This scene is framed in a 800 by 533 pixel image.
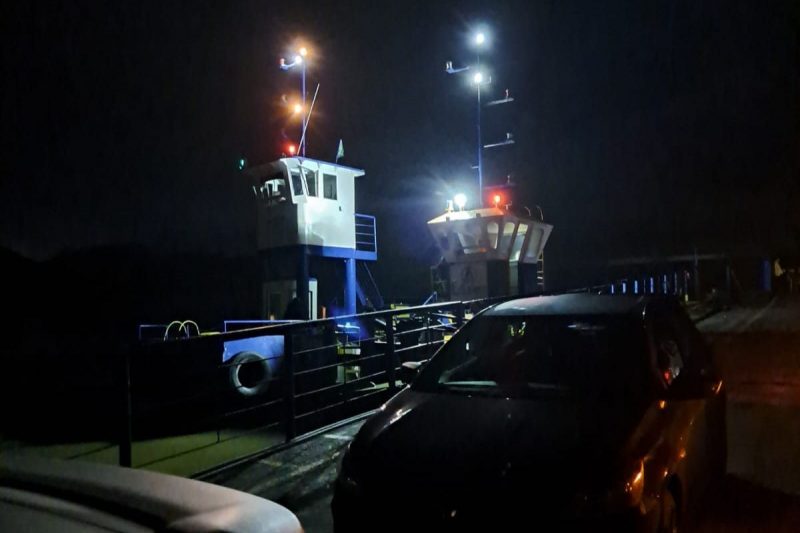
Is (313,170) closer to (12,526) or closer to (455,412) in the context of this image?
(455,412)

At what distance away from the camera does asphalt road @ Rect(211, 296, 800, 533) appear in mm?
3920

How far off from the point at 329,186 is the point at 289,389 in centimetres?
1466

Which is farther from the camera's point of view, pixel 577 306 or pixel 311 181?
pixel 311 181

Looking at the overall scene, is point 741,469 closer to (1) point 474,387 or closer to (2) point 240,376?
(1) point 474,387

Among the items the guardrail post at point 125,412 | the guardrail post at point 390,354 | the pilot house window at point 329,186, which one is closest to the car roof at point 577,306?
the guardrail post at point 125,412

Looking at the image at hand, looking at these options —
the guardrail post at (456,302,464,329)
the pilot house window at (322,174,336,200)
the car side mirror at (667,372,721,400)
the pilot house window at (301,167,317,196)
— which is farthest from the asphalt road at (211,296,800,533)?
the pilot house window at (322,174,336,200)

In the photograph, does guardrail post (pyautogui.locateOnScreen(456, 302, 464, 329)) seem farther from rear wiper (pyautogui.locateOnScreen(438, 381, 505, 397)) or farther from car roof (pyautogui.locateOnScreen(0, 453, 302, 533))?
car roof (pyautogui.locateOnScreen(0, 453, 302, 533))

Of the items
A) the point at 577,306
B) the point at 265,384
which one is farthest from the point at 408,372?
the point at 265,384

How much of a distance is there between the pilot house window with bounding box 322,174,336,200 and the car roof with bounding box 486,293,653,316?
1598cm

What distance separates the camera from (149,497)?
1793 mm

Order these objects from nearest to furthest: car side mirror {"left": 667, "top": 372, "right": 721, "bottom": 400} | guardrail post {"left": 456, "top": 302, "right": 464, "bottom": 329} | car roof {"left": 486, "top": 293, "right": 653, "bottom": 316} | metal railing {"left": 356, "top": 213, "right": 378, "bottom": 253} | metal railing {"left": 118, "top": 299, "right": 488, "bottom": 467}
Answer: car side mirror {"left": 667, "top": 372, "right": 721, "bottom": 400} < car roof {"left": 486, "top": 293, "right": 653, "bottom": 316} < guardrail post {"left": 456, "top": 302, "right": 464, "bottom": 329} < metal railing {"left": 118, "top": 299, "right": 488, "bottom": 467} < metal railing {"left": 356, "top": 213, "right": 378, "bottom": 253}

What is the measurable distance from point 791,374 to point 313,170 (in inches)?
568

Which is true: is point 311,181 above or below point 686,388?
above

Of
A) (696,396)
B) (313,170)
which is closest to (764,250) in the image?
(313,170)
